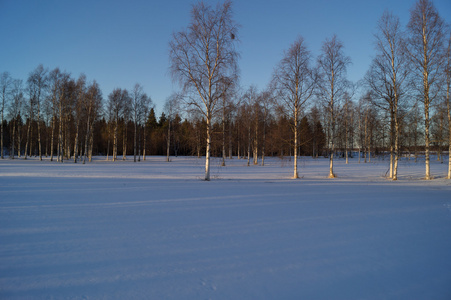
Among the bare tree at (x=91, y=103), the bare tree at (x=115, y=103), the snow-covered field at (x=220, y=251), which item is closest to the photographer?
the snow-covered field at (x=220, y=251)

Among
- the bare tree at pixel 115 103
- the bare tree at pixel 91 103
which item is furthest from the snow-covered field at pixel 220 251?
the bare tree at pixel 115 103

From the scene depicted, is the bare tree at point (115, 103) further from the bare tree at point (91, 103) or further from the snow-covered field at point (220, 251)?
the snow-covered field at point (220, 251)

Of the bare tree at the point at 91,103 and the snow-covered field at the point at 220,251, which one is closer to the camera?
the snow-covered field at the point at 220,251

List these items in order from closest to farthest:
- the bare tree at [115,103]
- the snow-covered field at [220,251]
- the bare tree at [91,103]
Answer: the snow-covered field at [220,251]
the bare tree at [91,103]
the bare tree at [115,103]

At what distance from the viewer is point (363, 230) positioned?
20.1ft

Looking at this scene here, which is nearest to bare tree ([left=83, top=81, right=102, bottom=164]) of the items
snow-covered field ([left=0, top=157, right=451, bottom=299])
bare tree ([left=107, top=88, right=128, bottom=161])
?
bare tree ([left=107, top=88, right=128, bottom=161])

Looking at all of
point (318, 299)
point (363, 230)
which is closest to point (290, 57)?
point (363, 230)

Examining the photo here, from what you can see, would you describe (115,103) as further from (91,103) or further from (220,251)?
(220,251)

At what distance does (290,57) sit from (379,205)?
583 inches

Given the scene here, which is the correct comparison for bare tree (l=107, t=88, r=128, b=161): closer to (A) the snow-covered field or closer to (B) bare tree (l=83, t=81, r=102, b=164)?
(B) bare tree (l=83, t=81, r=102, b=164)

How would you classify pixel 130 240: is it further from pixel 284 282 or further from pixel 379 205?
pixel 379 205

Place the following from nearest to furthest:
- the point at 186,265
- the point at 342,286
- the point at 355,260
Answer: the point at 342,286
the point at 186,265
the point at 355,260

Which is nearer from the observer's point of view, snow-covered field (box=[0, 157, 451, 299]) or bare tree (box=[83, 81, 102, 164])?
snow-covered field (box=[0, 157, 451, 299])

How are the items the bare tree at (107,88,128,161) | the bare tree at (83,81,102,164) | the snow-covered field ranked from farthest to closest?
the bare tree at (107,88,128,161)
the bare tree at (83,81,102,164)
the snow-covered field
